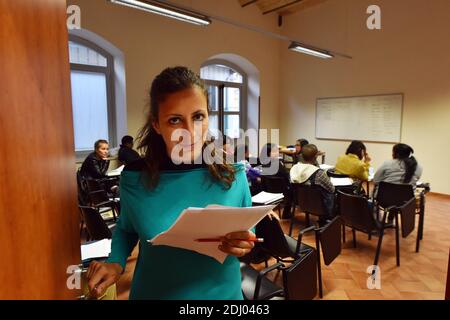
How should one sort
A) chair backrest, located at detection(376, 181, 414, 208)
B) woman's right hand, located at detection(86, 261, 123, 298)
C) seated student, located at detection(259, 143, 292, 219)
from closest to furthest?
woman's right hand, located at detection(86, 261, 123, 298), chair backrest, located at detection(376, 181, 414, 208), seated student, located at detection(259, 143, 292, 219)

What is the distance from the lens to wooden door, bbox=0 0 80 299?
520 millimetres

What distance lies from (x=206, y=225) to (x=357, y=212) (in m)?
2.65

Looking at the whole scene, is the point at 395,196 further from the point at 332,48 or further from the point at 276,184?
the point at 332,48

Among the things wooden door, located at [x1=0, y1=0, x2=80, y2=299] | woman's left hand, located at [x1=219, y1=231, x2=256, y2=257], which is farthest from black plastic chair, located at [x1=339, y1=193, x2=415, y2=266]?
wooden door, located at [x1=0, y1=0, x2=80, y2=299]

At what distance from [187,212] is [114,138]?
604cm

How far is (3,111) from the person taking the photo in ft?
1.65

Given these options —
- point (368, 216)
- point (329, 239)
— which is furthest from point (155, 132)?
point (368, 216)

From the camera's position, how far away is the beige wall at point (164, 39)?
17.8 ft

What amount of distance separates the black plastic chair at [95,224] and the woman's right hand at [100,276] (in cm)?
161

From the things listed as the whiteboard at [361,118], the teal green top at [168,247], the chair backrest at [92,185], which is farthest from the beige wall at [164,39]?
the teal green top at [168,247]

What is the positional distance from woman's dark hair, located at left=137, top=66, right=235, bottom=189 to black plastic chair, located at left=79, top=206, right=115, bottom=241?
1.64 metres

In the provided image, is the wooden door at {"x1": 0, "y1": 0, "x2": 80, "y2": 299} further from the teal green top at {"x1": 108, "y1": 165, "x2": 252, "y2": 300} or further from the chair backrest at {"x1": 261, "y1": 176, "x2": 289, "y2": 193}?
the chair backrest at {"x1": 261, "y1": 176, "x2": 289, "y2": 193}

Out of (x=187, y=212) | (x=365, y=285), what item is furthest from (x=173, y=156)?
(x=365, y=285)
